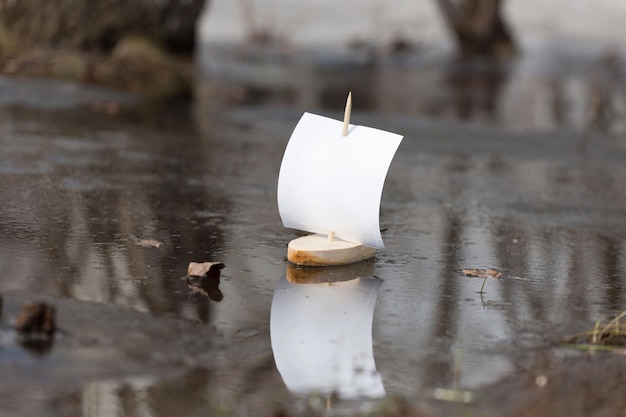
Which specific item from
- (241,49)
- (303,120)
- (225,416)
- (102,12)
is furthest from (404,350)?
(241,49)

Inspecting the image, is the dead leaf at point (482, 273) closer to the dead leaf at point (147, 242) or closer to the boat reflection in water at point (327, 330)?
the boat reflection in water at point (327, 330)

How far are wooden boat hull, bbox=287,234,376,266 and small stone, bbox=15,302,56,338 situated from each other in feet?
5.89

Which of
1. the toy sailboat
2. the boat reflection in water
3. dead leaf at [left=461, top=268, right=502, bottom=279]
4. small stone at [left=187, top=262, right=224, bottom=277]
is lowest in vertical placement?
the boat reflection in water

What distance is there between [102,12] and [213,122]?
15.9 ft

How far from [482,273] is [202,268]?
1.57 metres

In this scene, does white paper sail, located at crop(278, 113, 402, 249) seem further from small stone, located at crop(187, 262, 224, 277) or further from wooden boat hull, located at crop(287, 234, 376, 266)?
small stone, located at crop(187, 262, 224, 277)

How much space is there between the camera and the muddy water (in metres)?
4.57

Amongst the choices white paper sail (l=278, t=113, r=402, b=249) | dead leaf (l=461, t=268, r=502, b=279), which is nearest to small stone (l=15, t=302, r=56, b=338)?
white paper sail (l=278, t=113, r=402, b=249)

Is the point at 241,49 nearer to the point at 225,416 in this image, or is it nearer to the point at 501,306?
the point at 501,306

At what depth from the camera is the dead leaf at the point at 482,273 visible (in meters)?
6.39

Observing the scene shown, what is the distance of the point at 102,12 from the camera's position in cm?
1631

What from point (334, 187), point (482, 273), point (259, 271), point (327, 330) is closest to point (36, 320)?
point (327, 330)

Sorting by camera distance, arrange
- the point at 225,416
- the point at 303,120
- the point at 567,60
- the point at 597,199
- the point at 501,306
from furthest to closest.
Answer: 1. the point at 567,60
2. the point at 597,199
3. the point at 303,120
4. the point at 501,306
5. the point at 225,416

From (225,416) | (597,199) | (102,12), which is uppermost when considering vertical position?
(102,12)
